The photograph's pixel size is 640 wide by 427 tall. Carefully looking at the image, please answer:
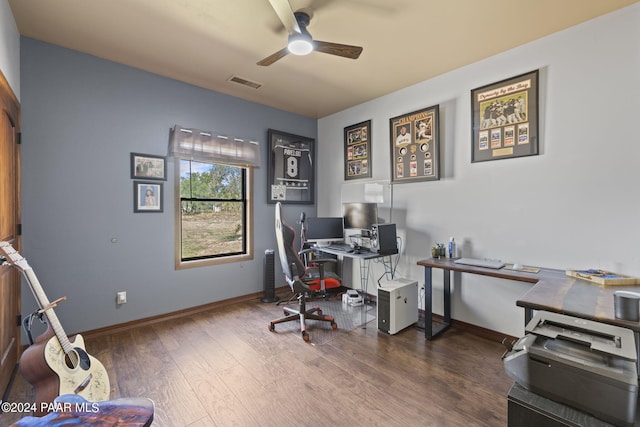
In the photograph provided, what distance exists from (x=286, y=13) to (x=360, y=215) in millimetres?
2508

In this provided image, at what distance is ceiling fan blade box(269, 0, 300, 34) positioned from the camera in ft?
5.99

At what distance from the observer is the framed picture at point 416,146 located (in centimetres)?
325

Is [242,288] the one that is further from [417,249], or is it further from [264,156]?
[417,249]

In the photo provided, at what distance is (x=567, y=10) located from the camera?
2166 mm

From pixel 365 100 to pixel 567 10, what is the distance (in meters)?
2.24

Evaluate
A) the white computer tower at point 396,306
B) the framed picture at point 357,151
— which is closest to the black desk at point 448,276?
the white computer tower at point 396,306

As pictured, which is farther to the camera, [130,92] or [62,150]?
[130,92]

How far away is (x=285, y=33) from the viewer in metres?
2.46

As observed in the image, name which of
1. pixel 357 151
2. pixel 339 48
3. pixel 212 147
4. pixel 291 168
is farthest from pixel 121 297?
pixel 357 151

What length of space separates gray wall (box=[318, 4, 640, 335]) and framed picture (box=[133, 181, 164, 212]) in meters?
3.00

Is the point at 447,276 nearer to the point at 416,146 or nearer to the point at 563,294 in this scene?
the point at 563,294

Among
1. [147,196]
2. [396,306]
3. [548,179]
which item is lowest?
[396,306]

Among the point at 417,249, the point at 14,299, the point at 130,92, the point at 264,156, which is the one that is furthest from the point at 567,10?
the point at 14,299

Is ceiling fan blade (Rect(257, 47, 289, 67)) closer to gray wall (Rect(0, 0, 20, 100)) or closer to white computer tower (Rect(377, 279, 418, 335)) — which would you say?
gray wall (Rect(0, 0, 20, 100))
